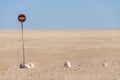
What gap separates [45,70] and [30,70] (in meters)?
0.66

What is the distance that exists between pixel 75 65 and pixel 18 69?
2.97m

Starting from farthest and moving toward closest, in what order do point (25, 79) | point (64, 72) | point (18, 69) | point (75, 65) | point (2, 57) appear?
point (2, 57)
point (75, 65)
point (18, 69)
point (64, 72)
point (25, 79)

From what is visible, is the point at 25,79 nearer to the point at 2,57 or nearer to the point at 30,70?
the point at 30,70

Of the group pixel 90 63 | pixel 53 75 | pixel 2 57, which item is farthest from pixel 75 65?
pixel 2 57

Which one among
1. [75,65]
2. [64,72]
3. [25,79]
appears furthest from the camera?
[75,65]

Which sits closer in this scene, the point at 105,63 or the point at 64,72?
the point at 64,72

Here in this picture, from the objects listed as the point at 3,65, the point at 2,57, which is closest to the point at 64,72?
the point at 3,65

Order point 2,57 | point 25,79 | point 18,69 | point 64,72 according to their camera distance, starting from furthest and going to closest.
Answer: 1. point 2,57
2. point 18,69
3. point 64,72
4. point 25,79

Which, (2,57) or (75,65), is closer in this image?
(75,65)

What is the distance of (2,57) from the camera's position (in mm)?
27297

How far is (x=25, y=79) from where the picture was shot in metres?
17.9

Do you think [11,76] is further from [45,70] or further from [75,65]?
[75,65]

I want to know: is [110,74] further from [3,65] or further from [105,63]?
[3,65]

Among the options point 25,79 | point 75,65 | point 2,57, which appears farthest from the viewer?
point 2,57
